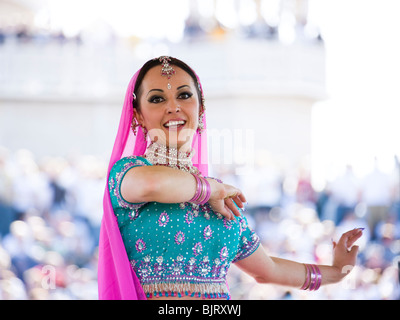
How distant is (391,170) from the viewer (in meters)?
5.69

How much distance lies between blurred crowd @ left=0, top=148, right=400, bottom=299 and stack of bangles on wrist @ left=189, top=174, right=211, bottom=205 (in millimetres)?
3653

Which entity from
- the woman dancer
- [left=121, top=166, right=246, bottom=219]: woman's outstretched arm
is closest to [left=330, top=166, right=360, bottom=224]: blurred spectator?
the woman dancer

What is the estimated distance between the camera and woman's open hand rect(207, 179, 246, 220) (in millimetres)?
1089

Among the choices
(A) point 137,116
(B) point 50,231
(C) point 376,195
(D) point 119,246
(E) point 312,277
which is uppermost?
(A) point 137,116

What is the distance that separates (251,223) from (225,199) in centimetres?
414

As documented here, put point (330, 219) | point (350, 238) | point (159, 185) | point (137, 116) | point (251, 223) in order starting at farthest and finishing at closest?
1. point (330, 219)
2. point (251, 223)
3. point (350, 238)
4. point (137, 116)
5. point (159, 185)

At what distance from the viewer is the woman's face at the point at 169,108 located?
46.0 inches

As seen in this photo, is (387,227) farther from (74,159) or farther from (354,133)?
(74,159)

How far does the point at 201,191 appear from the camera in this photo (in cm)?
105

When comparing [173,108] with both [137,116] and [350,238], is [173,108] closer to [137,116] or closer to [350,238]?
Result: [137,116]

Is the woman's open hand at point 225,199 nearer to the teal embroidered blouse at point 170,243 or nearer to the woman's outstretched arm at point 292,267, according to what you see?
the teal embroidered blouse at point 170,243

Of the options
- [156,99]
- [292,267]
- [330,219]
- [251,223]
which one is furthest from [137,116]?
[330,219]

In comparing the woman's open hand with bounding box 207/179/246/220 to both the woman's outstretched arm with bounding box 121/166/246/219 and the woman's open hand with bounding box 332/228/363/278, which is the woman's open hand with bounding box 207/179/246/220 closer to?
the woman's outstretched arm with bounding box 121/166/246/219

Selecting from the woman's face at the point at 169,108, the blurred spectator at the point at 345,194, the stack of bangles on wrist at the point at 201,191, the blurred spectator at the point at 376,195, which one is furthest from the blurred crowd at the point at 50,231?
the stack of bangles on wrist at the point at 201,191
